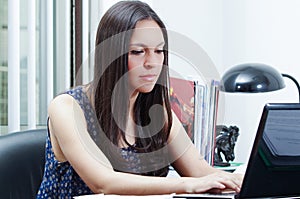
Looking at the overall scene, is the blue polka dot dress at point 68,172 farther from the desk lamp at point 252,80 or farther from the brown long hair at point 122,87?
the desk lamp at point 252,80

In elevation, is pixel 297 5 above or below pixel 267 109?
above

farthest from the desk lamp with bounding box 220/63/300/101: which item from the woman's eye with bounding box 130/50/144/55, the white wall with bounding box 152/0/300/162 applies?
the white wall with bounding box 152/0/300/162

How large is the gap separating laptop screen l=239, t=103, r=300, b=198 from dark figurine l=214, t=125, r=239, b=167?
0.83 m

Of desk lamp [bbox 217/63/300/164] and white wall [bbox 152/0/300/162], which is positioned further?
white wall [bbox 152/0/300/162]

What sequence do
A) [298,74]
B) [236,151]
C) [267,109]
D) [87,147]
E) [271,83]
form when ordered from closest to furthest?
[267,109]
[87,147]
[271,83]
[298,74]
[236,151]

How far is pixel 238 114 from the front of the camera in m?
2.41

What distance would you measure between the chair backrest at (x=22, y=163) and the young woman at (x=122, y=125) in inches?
1.8

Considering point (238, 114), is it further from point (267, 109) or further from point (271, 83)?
point (267, 109)

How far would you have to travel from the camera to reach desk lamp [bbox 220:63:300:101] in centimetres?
135

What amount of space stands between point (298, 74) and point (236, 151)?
501 millimetres

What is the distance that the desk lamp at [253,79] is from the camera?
4.42ft

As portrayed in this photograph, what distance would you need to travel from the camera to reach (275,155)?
820mm

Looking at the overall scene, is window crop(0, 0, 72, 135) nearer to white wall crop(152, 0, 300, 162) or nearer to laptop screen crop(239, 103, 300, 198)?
white wall crop(152, 0, 300, 162)

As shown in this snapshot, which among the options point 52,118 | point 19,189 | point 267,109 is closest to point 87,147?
point 52,118
